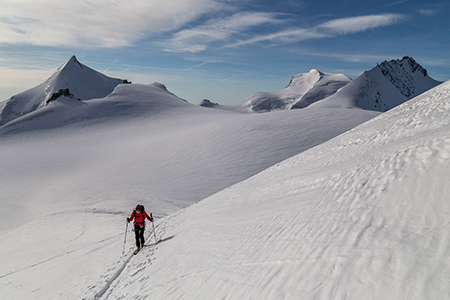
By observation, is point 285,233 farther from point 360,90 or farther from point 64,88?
point 64,88

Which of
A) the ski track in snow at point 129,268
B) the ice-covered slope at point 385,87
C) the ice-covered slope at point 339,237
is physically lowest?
the ski track in snow at point 129,268

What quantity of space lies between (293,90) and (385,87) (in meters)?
57.3

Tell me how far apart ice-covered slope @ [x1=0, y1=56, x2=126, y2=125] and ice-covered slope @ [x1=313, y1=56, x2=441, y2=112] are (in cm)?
12159

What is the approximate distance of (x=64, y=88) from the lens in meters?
Result: 137

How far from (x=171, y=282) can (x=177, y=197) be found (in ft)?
38.8

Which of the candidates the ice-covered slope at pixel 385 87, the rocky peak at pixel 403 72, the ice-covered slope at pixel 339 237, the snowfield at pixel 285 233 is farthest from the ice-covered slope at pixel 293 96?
the ice-covered slope at pixel 339 237

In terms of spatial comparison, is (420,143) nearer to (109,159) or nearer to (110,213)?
(110,213)

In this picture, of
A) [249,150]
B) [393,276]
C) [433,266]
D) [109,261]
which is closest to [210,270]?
[393,276]

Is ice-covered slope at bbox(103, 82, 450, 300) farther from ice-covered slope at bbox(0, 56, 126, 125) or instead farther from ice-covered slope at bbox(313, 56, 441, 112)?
ice-covered slope at bbox(0, 56, 126, 125)

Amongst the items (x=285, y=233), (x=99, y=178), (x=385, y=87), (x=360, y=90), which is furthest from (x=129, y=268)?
(x=385, y=87)

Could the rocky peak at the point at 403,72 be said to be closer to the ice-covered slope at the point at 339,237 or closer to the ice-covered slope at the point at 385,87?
the ice-covered slope at the point at 385,87

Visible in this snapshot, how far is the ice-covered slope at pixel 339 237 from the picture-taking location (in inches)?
109

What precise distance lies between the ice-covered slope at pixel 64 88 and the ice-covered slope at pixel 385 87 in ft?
399

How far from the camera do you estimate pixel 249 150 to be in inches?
880
